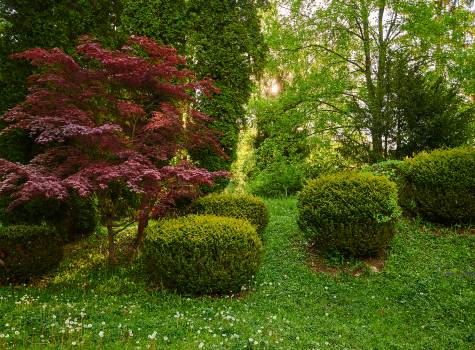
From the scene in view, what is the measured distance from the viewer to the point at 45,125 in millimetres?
5508

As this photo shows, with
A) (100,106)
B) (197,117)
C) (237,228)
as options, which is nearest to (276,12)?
(197,117)

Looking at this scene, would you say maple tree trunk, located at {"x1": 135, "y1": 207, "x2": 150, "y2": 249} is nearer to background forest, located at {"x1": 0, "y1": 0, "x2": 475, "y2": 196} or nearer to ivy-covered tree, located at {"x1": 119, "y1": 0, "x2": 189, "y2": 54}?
background forest, located at {"x1": 0, "y1": 0, "x2": 475, "y2": 196}

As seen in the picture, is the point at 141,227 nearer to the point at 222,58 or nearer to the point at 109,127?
the point at 109,127

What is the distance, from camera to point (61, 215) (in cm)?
775

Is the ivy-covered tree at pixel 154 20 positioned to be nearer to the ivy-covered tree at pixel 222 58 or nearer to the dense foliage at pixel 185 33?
the dense foliage at pixel 185 33

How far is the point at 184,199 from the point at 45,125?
2.84m

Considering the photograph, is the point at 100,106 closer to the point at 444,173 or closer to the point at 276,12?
the point at 444,173

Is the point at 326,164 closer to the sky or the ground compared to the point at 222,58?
closer to the ground

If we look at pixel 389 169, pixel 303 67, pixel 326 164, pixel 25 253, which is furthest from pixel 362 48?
→ pixel 25 253

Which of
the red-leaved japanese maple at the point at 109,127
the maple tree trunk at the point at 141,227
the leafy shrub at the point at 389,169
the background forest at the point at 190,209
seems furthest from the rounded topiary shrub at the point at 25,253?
the leafy shrub at the point at 389,169

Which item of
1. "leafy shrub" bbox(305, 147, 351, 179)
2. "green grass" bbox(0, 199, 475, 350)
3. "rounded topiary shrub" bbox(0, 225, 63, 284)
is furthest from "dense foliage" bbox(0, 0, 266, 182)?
"leafy shrub" bbox(305, 147, 351, 179)

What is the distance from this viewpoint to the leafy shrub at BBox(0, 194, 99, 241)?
7.24 metres

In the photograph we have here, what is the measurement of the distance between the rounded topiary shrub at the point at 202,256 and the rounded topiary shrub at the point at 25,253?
171 centimetres

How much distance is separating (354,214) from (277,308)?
2.07 m
